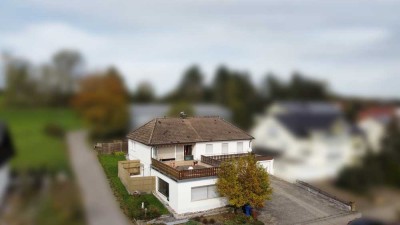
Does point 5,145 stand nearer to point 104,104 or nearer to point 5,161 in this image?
point 5,161

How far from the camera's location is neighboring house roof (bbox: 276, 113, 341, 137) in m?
3.32

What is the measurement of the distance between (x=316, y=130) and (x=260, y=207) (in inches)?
444

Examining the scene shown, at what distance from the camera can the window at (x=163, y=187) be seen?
1445 cm

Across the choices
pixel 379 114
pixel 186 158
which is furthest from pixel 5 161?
pixel 186 158

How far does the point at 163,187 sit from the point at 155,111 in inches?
484

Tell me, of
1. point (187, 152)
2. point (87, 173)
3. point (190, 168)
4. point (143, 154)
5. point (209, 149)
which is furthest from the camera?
point (209, 149)

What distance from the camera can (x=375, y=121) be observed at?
329 centimetres

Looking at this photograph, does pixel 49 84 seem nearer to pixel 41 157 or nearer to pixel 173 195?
pixel 41 157


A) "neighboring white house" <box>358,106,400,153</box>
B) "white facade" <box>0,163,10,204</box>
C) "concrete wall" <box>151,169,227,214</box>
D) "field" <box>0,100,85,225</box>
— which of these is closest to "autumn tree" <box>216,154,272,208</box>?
"concrete wall" <box>151,169,227,214</box>

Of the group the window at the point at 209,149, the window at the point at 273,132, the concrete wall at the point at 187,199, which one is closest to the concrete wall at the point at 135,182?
the concrete wall at the point at 187,199

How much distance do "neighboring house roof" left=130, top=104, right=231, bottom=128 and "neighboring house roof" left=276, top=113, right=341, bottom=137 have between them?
2.20ft

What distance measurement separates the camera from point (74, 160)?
2.37m

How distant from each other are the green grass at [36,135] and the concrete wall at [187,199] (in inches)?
446

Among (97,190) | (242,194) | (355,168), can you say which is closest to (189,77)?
(97,190)
